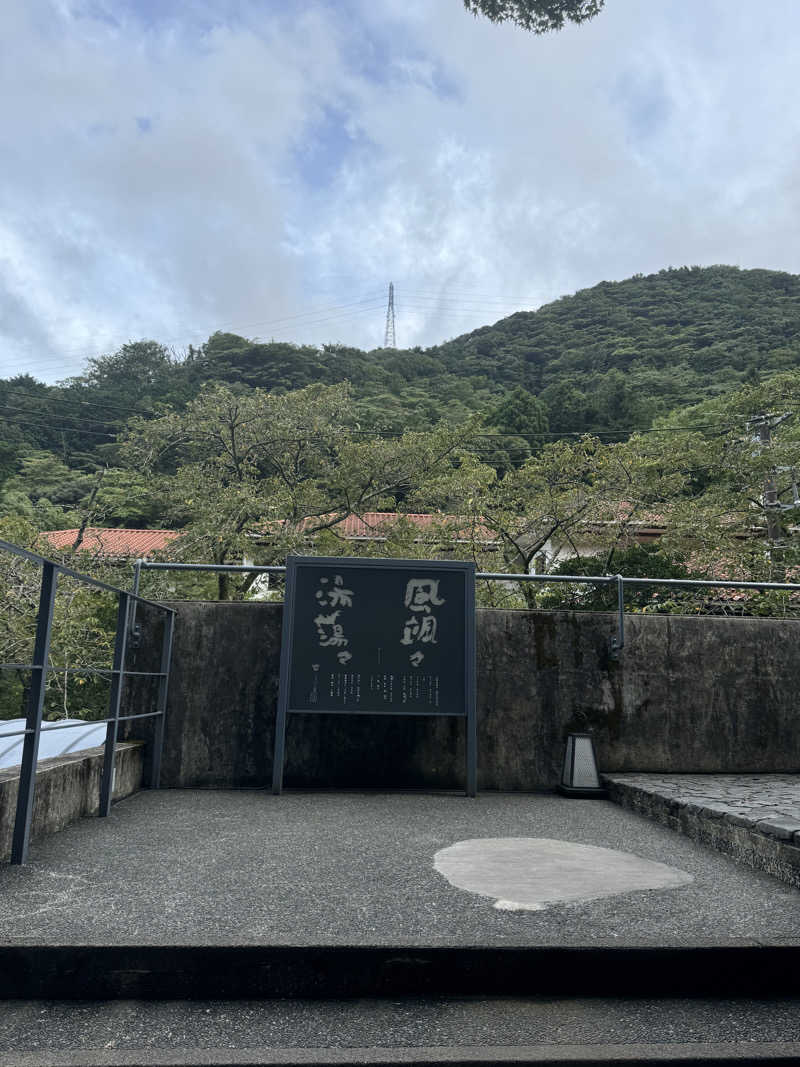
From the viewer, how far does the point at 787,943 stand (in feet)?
6.72

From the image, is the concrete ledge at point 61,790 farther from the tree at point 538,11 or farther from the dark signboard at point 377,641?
the tree at point 538,11

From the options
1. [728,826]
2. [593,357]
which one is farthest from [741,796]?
[593,357]

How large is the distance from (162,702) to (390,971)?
3128 millimetres

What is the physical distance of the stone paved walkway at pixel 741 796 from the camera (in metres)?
3.10

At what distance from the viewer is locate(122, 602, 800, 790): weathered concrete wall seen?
4.76 m

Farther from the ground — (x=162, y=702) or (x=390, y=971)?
(x=162, y=702)

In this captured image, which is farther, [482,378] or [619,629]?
[482,378]

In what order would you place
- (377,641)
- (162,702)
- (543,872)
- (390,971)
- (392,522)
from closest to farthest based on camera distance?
(390,971) → (543,872) → (377,641) → (162,702) → (392,522)

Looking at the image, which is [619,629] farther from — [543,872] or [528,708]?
[543,872]

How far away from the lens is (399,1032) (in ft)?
5.74

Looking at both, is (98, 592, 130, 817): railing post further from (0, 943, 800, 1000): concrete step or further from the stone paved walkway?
the stone paved walkway

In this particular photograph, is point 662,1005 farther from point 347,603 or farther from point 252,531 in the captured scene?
point 252,531

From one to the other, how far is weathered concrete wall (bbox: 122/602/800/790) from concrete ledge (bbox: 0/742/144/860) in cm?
69

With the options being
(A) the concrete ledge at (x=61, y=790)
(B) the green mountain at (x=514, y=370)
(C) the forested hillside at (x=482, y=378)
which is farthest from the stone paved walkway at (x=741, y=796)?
(B) the green mountain at (x=514, y=370)
